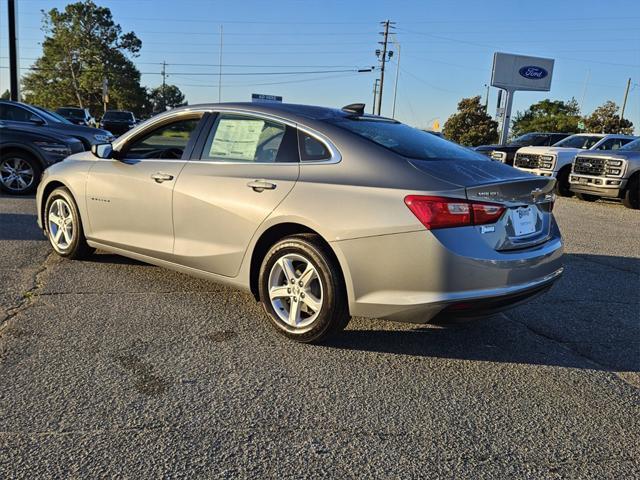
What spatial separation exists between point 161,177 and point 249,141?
830 mm

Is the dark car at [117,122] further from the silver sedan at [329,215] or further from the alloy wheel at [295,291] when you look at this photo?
the alloy wheel at [295,291]

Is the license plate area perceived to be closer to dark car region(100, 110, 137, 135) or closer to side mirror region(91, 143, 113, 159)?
side mirror region(91, 143, 113, 159)

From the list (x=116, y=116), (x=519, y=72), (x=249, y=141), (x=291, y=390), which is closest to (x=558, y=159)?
(x=249, y=141)

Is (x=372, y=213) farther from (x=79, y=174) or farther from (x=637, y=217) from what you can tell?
(x=637, y=217)

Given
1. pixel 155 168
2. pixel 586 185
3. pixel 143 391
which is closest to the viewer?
pixel 143 391

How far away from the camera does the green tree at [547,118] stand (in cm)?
5884

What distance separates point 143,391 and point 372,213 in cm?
162

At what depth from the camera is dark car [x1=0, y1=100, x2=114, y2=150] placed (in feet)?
35.0

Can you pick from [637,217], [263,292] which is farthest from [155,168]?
[637,217]

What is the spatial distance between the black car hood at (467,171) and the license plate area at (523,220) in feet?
0.70

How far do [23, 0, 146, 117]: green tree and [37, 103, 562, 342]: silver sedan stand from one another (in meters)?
69.9

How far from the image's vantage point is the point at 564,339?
4.04 metres

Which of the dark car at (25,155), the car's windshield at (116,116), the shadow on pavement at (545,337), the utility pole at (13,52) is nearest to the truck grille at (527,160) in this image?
the shadow on pavement at (545,337)

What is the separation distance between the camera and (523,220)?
3.53m
